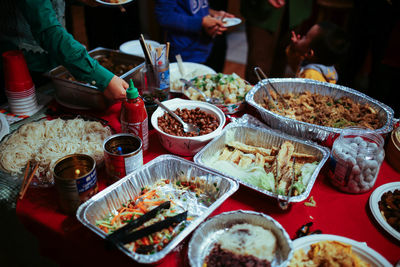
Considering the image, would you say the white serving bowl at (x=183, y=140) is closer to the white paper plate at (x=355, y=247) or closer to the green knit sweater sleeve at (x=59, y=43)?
the green knit sweater sleeve at (x=59, y=43)

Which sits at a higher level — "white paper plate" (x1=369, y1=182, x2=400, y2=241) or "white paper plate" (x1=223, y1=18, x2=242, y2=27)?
"white paper plate" (x1=223, y1=18, x2=242, y2=27)

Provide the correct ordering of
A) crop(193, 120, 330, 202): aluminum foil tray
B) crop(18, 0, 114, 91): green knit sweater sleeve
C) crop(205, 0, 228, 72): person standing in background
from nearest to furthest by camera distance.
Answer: crop(193, 120, 330, 202): aluminum foil tray < crop(18, 0, 114, 91): green knit sweater sleeve < crop(205, 0, 228, 72): person standing in background

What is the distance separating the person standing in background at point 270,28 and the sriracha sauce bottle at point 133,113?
333cm

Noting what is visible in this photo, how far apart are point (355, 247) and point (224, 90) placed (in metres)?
1.51

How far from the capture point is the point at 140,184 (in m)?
1.62

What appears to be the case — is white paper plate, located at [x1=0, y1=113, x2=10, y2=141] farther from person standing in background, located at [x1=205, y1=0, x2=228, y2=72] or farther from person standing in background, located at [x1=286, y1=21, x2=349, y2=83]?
person standing in background, located at [x1=205, y1=0, x2=228, y2=72]

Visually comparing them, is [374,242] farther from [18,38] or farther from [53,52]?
[18,38]

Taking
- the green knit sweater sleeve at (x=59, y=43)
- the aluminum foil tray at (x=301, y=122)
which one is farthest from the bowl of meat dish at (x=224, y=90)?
the green knit sweater sleeve at (x=59, y=43)

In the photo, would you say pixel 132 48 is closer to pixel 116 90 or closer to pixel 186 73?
pixel 186 73

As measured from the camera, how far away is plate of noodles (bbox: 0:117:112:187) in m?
1.61

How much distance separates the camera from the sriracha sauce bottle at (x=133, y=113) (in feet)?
5.51

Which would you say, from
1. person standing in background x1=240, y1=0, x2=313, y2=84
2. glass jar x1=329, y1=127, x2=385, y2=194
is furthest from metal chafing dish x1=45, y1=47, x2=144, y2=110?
person standing in background x1=240, y1=0, x2=313, y2=84

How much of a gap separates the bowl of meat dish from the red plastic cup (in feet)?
3.90

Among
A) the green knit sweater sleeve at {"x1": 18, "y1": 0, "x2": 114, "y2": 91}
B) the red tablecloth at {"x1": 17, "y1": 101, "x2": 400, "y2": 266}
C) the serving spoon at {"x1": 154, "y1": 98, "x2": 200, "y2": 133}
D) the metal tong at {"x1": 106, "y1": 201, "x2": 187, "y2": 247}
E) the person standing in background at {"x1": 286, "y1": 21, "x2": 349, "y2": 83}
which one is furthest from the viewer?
the person standing in background at {"x1": 286, "y1": 21, "x2": 349, "y2": 83}
